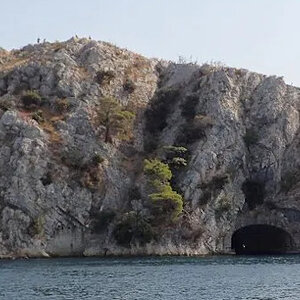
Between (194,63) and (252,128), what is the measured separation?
1071 inches

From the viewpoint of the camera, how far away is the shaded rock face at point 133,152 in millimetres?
98062

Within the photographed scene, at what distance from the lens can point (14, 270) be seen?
70.6 metres

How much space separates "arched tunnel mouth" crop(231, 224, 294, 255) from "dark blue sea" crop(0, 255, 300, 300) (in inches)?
1148

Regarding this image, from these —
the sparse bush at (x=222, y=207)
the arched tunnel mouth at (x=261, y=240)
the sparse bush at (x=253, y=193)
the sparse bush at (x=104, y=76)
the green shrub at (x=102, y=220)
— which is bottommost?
the arched tunnel mouth at (x=261, y=240)

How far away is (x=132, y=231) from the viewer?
3784 inches

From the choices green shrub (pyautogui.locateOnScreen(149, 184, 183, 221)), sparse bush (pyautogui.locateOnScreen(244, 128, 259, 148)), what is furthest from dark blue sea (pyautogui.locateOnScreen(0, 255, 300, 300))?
sparse bush (pyautogui.locateOnScreen(244, 128, 259, 148))

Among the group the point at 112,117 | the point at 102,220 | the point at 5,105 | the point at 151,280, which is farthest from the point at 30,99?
the point at 151,280

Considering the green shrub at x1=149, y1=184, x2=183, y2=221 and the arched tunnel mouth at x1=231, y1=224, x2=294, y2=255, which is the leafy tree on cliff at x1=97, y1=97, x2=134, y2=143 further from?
the arched tunnel mouth at x1=231, y1=224, x2=294, y2=255

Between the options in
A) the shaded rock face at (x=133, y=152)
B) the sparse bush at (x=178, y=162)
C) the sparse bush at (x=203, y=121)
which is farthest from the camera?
the sparse bush at (x=203, y=121)

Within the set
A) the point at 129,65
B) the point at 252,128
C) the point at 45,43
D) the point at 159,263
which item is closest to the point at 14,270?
the point at 159,263

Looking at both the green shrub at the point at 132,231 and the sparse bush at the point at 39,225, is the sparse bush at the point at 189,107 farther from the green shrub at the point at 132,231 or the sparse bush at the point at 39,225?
the sparse bush at the point at 39,225

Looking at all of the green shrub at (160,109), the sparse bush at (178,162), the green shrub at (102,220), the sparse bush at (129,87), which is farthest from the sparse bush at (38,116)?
the sparse bush at (178,162)

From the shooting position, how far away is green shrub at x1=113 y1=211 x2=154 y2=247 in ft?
314

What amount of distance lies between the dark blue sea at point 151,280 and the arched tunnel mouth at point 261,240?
29.2m
